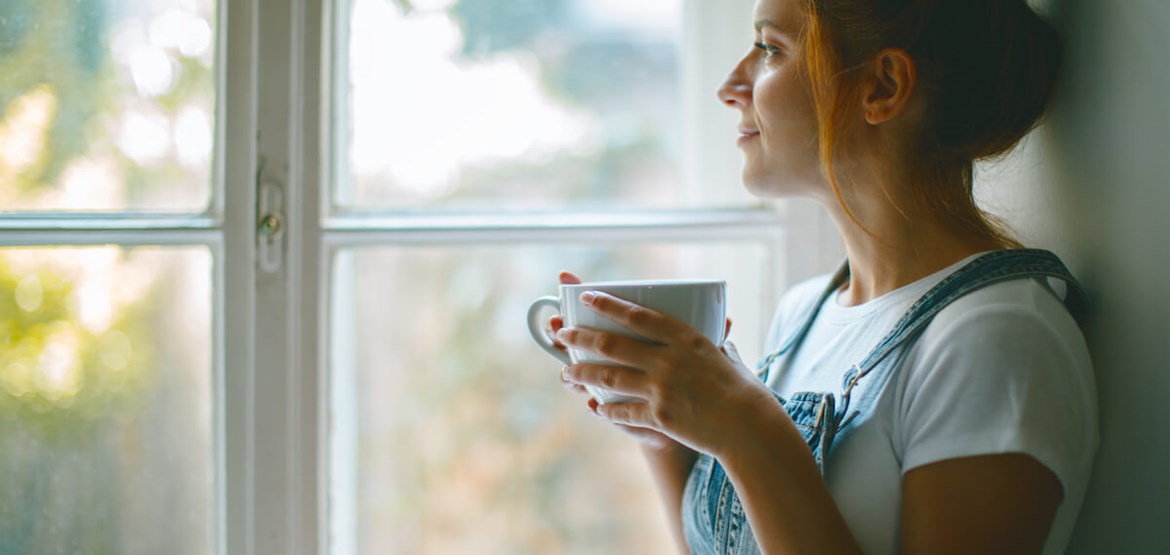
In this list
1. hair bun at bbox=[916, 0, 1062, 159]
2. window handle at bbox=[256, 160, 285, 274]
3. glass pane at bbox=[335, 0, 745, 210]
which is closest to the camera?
hair bun at bbox=[916, 0, 1062, 159]

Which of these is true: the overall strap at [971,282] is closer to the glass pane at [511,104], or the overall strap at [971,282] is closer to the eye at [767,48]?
the eye at [767,48]

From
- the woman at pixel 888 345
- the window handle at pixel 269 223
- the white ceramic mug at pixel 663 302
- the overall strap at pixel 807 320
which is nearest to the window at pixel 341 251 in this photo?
the window handle at pixel 269 223

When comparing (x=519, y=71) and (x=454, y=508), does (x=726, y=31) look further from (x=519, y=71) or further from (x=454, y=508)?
(x=454, y=508)

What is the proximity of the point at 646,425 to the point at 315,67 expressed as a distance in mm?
619

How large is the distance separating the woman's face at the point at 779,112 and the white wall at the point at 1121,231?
224mm

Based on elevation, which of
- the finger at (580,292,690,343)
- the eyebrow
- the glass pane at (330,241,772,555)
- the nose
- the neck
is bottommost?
the glass pane at (330,241,772,555)

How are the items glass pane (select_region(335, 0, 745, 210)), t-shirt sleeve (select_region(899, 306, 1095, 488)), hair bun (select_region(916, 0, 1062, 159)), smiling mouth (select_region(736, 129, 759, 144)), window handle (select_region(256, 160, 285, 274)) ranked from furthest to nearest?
glass pane (select_region(335, 0, 745, 210)) → window handle (select_region(256, 160, 285, 274)) → smiling mouth (select_region(736, 129, 759, 144)) → hair bun (select_region(916, 0, 1062, 159)) → t-shirt sleeve (select_region(899, 306, 1095, 488))

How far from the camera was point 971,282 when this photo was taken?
646 mm

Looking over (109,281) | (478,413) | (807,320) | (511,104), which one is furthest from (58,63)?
(807,320)

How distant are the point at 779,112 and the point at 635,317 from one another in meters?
0.28

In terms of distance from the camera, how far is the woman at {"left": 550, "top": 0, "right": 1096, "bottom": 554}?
1.89 ft

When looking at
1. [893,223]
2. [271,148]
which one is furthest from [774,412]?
[271,148]

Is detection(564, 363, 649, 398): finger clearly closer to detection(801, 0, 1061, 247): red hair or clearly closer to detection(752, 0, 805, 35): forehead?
detection(801, 0, 1061, 247): red hair

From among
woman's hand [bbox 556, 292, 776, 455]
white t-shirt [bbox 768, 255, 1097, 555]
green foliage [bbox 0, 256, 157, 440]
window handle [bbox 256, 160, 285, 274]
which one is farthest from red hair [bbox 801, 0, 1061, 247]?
green foliage [bbox 0, 256, 157, 440]
